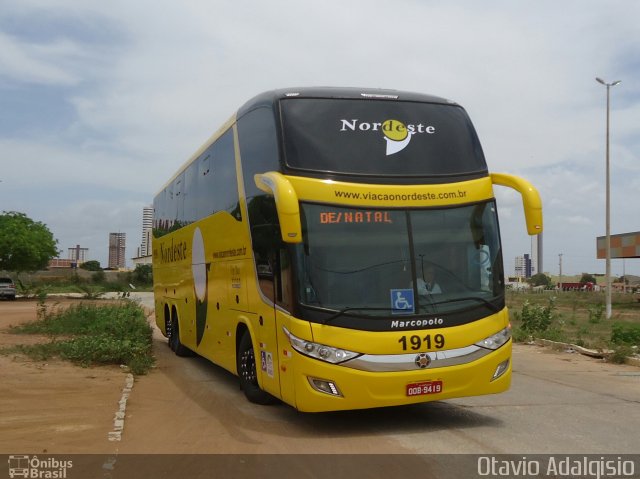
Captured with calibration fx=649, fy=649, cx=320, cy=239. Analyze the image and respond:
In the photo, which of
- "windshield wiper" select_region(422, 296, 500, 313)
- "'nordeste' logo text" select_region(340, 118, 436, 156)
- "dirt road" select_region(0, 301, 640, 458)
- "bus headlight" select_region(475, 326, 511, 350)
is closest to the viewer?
"dirt road" select_region(0, 301, 640, 458)

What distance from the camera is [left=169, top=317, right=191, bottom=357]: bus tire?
15156mm

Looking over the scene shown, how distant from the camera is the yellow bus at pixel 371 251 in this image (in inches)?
277

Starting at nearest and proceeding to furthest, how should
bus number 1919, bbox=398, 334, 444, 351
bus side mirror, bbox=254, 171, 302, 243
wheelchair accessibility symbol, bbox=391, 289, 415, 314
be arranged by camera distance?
bus side mirror, bbox=254, 171, 302, 243 → bus number 1919, bbox=398, 334, 444, 351 → wheelchair accessibility symbol, bbox=391, 289, 415, 314

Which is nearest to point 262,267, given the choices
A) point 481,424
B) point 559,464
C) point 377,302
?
point 377,302

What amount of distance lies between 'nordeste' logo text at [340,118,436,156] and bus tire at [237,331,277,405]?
3.26m

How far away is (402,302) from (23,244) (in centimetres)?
4143

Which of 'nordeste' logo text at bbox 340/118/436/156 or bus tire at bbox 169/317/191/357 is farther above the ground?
'nordeste' logo text at bbox 340/118/436/156

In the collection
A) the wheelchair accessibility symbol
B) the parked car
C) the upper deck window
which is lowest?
the parked car

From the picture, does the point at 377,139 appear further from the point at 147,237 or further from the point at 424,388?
the point at 147,237

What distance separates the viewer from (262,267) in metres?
8.20

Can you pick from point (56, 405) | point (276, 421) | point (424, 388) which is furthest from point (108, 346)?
point (424, 388)

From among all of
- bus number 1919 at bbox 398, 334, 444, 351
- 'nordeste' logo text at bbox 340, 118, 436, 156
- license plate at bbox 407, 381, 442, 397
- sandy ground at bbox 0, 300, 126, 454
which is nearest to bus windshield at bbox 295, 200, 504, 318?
bus number 1919 at bbox 398, 334, 444, 351

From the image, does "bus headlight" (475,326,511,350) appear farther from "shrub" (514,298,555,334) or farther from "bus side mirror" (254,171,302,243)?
"shrub" (514,298,555,334)

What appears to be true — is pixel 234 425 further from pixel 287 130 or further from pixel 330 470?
pixel 287 130
